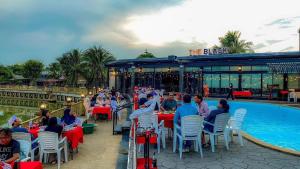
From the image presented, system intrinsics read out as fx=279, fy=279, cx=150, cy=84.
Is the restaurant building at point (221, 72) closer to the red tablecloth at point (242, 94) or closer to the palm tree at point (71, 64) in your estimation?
the red tablecloth at point (242, 94)

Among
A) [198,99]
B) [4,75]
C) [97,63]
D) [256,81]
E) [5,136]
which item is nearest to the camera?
[5,136]

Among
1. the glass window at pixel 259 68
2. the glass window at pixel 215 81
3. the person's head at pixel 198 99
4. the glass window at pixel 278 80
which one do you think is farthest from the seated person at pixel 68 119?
the glass window at pixel 278 80

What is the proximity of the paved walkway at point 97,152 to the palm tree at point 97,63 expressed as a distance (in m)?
35.7

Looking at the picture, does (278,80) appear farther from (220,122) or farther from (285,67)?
(220,122)

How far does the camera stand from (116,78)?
39.4 m

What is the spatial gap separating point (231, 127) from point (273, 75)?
73.1ft

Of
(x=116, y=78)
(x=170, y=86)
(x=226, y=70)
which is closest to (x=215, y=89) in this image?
(x=226, y=70)

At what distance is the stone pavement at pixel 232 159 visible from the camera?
256 inches

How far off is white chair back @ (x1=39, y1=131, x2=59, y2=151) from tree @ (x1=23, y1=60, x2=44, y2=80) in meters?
79.5

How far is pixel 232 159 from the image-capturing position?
703cm

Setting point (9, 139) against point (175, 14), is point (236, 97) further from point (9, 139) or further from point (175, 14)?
point (9, 139)

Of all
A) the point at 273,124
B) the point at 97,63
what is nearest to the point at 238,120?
the point at 273,124

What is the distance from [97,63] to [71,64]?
8.29 m

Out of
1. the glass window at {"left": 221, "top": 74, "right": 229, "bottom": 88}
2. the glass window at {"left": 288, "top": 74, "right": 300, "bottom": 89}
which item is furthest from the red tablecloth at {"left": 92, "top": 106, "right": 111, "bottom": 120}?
the glass window at {"left": 288, "top": 74, "right": 300, "bottom": 89}
